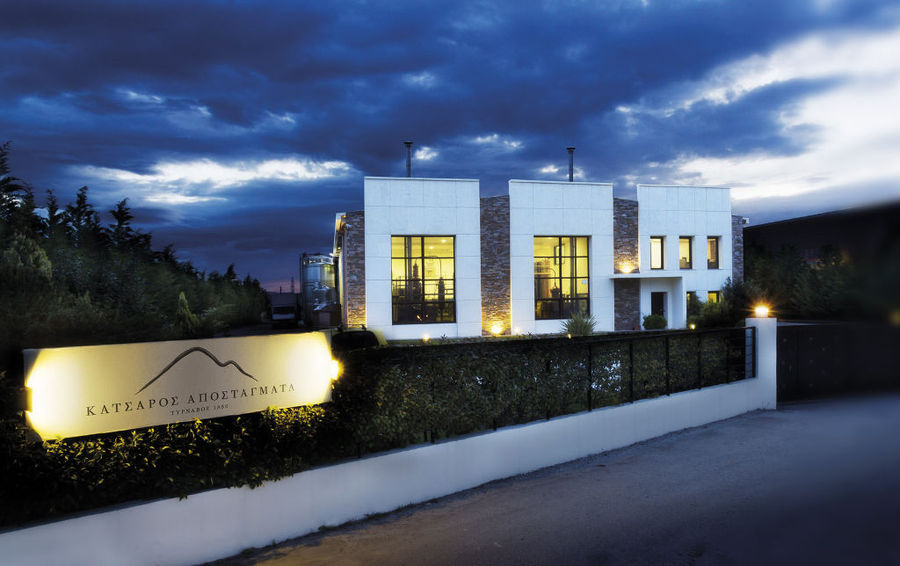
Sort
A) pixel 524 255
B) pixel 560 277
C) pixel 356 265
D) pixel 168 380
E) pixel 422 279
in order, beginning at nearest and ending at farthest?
pixel 168 380
pixel 356 265
pixel 422 279
pixel 524 255
pixel 560 277

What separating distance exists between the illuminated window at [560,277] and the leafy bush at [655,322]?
9.70 ft

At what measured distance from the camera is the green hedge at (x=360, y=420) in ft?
15.1

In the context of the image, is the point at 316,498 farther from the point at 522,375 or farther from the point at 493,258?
the point at 493,258

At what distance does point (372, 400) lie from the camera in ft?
21.2

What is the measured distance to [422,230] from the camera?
1023 inches

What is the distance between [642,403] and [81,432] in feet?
25.4

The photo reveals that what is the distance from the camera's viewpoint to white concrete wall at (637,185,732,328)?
29.1 metres

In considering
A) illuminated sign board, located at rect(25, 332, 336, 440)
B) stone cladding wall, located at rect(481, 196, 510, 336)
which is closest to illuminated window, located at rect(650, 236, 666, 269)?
stone cladding wall, located at rect(481, 196, 510, 336)

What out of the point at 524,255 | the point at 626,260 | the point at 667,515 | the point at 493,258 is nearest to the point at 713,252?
the point at 626,260

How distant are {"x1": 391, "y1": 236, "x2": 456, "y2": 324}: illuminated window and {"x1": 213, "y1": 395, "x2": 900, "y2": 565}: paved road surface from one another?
1822 cm

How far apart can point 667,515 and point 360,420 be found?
11.2 feet

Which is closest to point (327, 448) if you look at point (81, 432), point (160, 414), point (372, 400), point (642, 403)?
point (372, 400)

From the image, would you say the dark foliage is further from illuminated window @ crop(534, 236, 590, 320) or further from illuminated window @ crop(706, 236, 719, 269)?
illuminated window @ crop(706, 236, 719, 269)

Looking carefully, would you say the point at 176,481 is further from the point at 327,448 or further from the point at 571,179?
the point at 571,179
